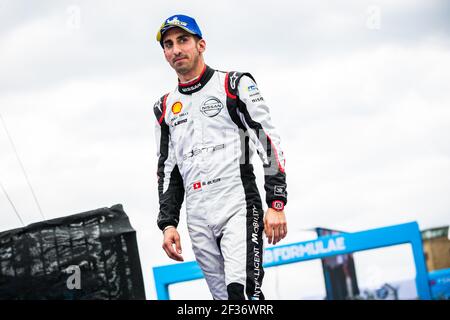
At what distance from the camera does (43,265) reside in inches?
192

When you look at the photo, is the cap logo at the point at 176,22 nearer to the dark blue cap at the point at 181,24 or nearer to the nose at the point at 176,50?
the dark blue cap at the point at 181,24

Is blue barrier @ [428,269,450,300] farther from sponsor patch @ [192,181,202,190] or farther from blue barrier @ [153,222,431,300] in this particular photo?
sponsor patch @ [192,181,202,190]

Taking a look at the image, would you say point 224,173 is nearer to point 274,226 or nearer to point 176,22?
point 274,226

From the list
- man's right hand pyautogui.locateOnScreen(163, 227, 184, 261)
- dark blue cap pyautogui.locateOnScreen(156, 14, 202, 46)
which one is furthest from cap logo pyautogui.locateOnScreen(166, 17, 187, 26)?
man's right hand pyautogui.locateOnScreen(163, 227, 184, 261)

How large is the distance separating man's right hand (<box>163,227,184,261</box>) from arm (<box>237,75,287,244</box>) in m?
0.55

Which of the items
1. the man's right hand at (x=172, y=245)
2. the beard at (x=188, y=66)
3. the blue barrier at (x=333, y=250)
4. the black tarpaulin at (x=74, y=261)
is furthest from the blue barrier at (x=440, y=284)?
the beard at (x=188, y=66)

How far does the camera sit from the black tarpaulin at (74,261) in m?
4.85

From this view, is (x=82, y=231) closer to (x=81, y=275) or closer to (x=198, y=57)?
(x=81, y=275)

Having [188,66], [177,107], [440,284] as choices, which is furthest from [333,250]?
[188,66]

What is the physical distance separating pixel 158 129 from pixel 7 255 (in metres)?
1.78

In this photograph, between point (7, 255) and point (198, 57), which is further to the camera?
point (7, 255)

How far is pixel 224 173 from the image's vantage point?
11.5ft
